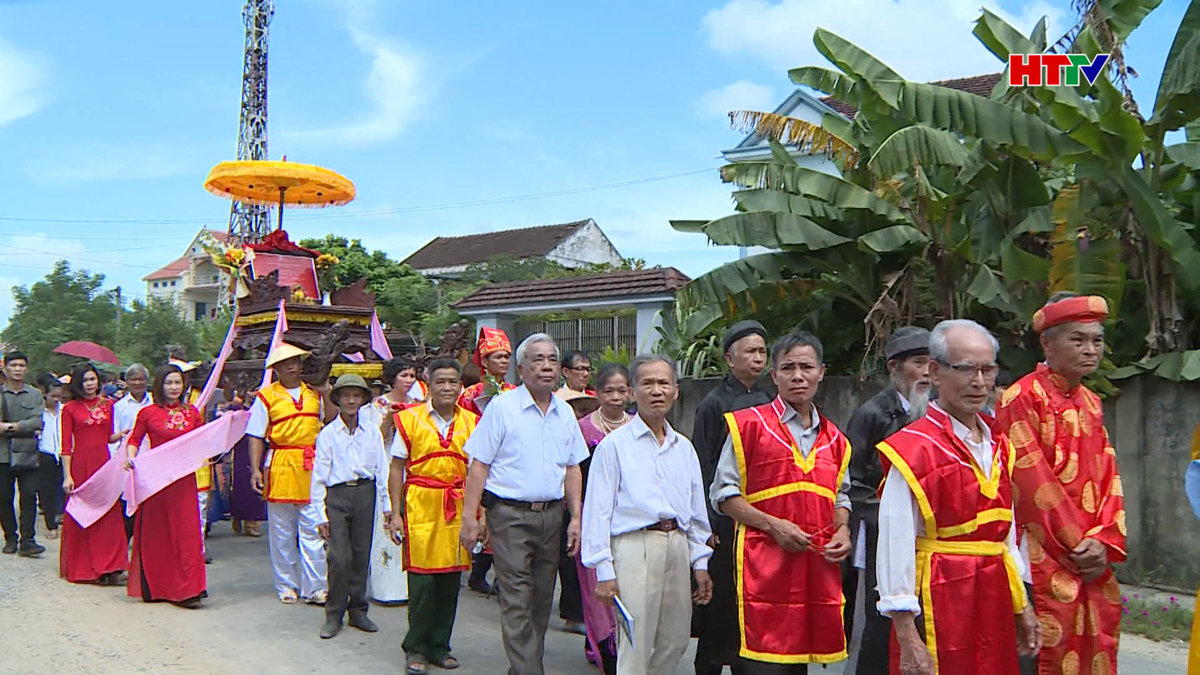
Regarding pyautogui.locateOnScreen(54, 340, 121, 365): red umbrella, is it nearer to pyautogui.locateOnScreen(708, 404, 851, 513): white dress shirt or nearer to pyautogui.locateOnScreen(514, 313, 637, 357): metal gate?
pyautogui.locateOnScreen(514, 313, 637, 357): metal gate

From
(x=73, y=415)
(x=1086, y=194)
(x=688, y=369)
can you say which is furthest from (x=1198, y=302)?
(x=73, y=415)

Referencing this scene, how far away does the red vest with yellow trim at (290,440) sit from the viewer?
25.7 ft

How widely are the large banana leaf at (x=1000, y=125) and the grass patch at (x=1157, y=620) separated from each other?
11.5 ft

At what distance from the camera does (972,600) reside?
11.2ft

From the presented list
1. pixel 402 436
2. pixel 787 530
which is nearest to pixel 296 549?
pixel 402 436

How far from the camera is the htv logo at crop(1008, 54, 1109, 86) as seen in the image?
27.8ft

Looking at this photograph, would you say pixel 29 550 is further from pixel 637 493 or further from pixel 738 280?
pixel 637 493

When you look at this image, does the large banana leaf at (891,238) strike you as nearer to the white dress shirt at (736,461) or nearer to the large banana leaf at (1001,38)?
the large banana leaf at (1001,38)

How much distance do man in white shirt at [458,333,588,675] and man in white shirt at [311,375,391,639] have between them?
1.62m

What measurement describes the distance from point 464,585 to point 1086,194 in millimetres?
6110

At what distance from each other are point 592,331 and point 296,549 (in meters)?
7.57

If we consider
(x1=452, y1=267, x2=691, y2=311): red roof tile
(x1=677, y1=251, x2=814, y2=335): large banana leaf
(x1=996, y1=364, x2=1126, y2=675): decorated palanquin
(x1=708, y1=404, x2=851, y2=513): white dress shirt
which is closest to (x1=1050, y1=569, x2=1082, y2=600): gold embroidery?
(x1=996, y1=364, x2=1126, y2=675): decorated palanquin

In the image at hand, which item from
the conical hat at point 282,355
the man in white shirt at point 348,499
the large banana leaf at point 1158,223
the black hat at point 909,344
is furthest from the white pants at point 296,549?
the large banana leaf at point 1158,223

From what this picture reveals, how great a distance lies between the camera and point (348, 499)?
22.2ft
